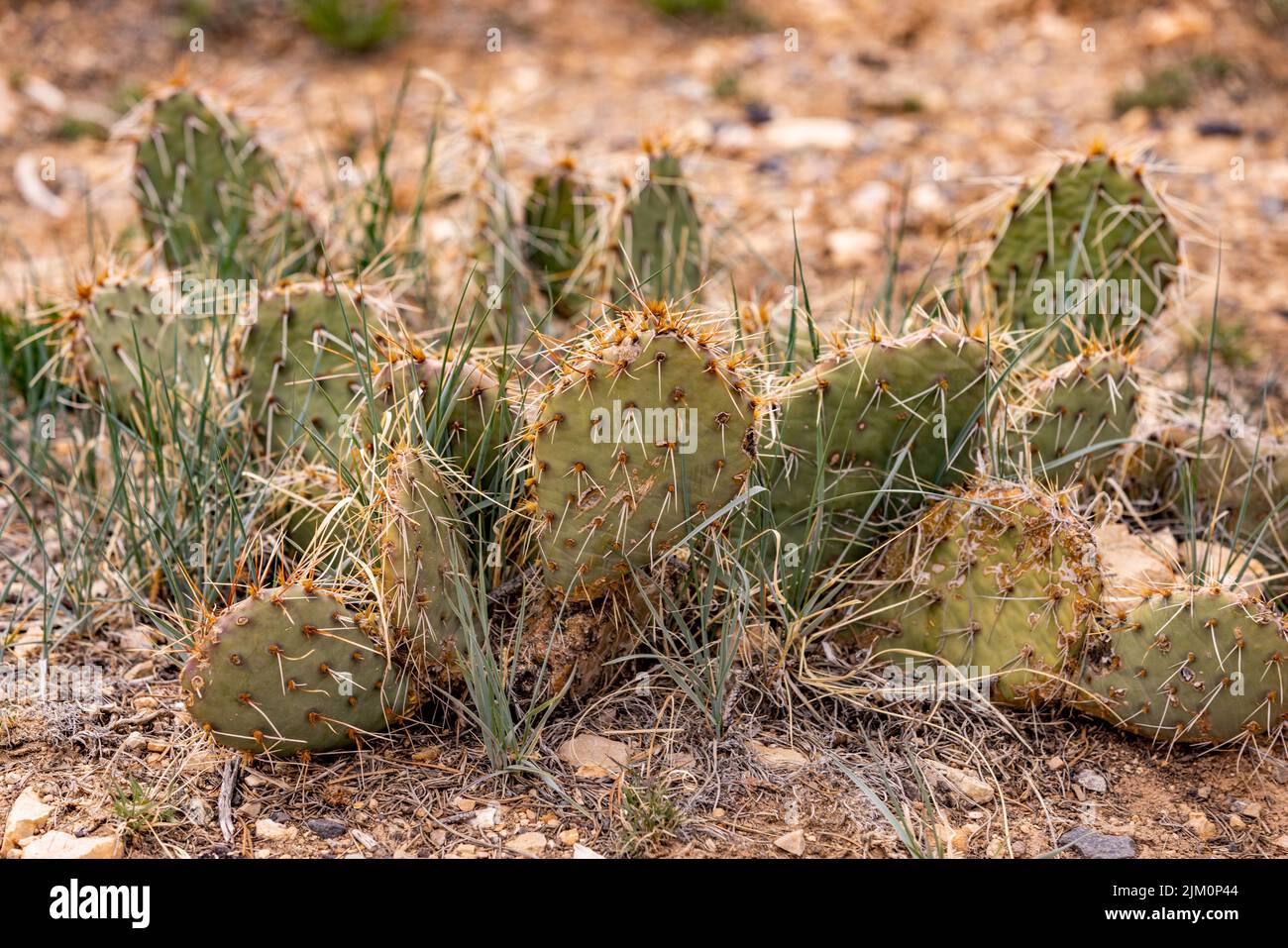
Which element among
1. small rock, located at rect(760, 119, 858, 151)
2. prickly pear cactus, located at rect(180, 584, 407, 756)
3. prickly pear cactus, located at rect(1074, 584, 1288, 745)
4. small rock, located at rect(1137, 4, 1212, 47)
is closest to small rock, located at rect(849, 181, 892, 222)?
small rock, located at rect(760, 119, 858, 151)

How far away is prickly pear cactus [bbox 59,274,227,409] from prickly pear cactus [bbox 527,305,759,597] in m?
1.17

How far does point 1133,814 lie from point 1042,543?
483 mm

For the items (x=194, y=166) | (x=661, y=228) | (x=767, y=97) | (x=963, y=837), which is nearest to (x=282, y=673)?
(x=963, y=837)

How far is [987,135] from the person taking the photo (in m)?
5.50

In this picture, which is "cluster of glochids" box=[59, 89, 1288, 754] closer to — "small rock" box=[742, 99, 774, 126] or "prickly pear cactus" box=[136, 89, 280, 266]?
"prickly pear cactus" box=[136, 89, 280, 266]

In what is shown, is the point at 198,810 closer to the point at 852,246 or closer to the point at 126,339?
the point at 126,339

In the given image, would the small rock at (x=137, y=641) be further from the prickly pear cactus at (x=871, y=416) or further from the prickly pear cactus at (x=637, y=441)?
the prickly pear cactus at (x=871, y=416)

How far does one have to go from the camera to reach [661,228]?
3363mm

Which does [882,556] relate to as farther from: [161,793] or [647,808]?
[161,793]

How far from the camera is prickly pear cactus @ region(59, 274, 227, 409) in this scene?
296 cm

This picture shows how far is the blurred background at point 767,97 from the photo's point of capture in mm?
4773

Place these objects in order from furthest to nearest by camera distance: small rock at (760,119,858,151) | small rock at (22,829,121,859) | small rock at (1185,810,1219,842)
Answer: small rock at (760,119,858,151)
small rock at (1185,810,1219,842)
small rock at (22,829,121,859)

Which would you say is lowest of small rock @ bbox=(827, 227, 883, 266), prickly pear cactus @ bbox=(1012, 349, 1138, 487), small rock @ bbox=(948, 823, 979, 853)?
small rock @ bbox=(948, 823, 979, 853)

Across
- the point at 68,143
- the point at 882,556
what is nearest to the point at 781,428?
the point at 882,556
